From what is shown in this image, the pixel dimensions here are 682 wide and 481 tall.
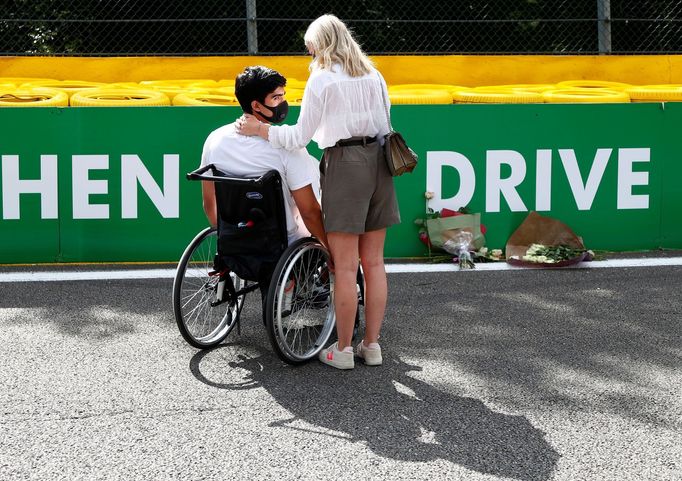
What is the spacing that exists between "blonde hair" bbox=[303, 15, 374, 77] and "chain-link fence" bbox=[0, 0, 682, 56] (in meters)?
5.25

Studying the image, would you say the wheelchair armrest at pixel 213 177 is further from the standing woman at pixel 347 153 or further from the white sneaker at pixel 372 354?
the white sneaker at pixel 372 354

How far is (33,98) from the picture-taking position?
740 cm

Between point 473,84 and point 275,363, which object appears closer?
point 275,363

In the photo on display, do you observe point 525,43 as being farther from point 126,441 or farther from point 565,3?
point 126,441

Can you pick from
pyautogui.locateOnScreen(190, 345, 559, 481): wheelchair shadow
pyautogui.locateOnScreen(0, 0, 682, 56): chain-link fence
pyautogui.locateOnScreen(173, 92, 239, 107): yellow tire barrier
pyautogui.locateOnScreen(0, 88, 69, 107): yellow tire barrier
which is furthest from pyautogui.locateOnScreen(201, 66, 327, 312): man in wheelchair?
pyautogui.locateOnScreen(0, 0, 682, 56): chain-link fence

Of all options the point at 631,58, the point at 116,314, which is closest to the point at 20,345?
the point at 116,314

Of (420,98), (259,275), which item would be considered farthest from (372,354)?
(420,98)

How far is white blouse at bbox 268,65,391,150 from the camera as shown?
441cm

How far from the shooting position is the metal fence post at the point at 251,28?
934 cm

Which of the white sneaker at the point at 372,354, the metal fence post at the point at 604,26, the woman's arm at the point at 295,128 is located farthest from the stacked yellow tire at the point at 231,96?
the white sneaker at the point at 372,354

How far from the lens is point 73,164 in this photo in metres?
7.07

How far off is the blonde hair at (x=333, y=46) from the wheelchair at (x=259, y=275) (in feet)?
1.85

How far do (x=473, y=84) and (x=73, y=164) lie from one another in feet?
14.6

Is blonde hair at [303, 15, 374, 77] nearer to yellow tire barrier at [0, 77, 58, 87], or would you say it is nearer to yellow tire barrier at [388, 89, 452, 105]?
yellow tire barrier at [388, 89, 452, 105]
